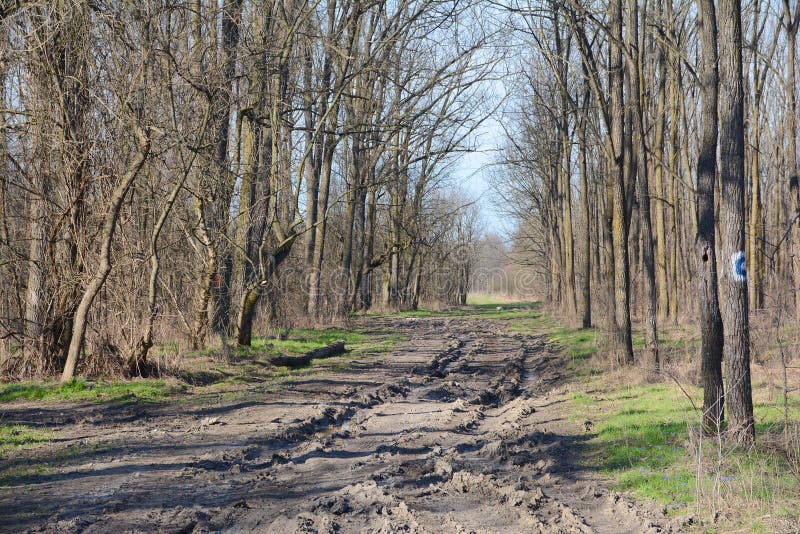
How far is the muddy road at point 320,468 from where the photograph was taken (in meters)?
5.72

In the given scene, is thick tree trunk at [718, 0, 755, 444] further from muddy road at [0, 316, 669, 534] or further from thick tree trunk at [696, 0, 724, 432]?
muddy road at [0, 316, 669, 534]

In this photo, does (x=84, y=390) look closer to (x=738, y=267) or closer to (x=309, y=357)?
(x=309, y=357)

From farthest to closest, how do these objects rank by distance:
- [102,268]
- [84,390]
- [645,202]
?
1. [645,202]
2. [102,268]
3. [84,390]

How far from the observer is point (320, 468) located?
752 cm

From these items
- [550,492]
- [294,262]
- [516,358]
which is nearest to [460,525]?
[550,492]

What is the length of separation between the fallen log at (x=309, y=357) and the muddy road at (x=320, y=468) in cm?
298

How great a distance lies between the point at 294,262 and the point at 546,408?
17291 millimetres

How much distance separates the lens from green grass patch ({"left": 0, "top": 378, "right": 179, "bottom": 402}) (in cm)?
1066

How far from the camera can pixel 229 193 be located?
630 inches

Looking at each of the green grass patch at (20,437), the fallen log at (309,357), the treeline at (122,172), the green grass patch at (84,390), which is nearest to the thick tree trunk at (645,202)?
the treeline at (122,172)

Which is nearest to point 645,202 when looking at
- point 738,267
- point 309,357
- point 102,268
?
point 738,267

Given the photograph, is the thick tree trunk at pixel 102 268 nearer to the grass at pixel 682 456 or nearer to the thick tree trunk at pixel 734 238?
the grass at pixel 682 456

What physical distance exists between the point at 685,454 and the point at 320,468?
3907 mm

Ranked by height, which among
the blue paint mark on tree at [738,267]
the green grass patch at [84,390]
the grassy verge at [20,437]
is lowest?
the grassy verge at [20,437]
